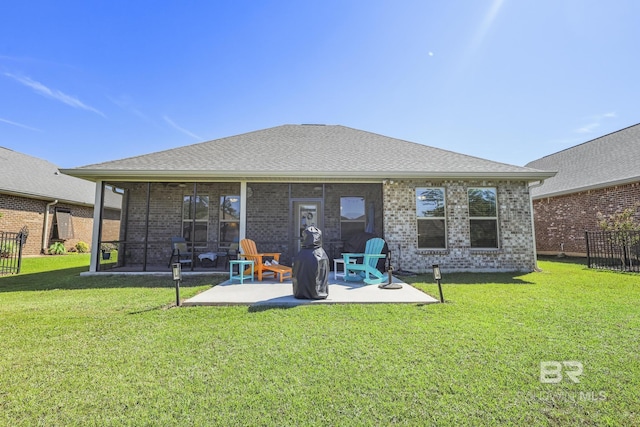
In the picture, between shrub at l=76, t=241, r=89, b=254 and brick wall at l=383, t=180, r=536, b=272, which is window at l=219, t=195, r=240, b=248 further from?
shrub at l=76, t=241, r=89, b=254

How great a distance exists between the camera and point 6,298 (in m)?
5.09

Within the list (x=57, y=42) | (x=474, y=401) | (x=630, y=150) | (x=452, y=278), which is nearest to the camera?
(x=474, y=401)

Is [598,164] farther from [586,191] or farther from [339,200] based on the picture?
[339,200]

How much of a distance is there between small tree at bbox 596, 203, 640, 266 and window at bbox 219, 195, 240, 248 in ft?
39.2

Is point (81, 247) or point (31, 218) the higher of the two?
point (31, 218)

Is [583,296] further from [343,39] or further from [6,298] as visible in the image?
[6,298]

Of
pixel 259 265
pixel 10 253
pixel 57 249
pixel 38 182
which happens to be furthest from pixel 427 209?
pixel 38 182

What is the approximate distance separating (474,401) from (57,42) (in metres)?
13.5

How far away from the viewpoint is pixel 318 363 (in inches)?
101

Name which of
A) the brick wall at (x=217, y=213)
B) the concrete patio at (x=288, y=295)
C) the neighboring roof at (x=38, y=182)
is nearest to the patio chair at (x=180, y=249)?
the brick wall at (x=217, y=213)

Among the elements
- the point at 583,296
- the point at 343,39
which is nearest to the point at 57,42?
the point at 343,39

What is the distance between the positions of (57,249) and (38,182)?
371 centimetres

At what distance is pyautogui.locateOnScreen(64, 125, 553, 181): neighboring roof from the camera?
7426mm

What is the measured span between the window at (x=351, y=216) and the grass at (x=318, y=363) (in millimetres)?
5597
